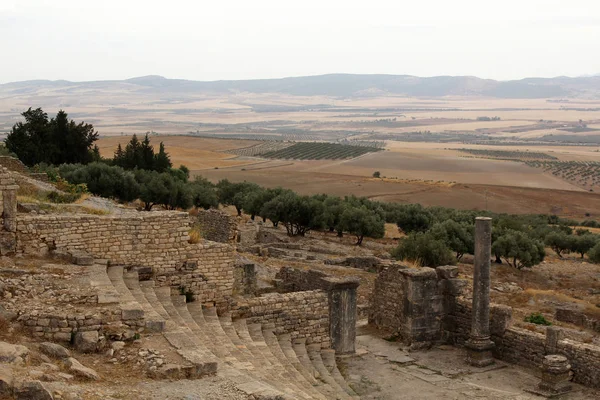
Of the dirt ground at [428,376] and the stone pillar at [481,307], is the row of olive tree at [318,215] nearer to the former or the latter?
the dirt ground at [428,376]

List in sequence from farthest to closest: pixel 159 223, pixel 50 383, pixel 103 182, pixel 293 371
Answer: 1. pixel 103 182
2. pixel 159 223
3. pixel 293 371
4. pixel 50 383

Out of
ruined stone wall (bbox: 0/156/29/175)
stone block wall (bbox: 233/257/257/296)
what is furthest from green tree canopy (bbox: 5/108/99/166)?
stone block wall (bbox: 233/257/257/296)

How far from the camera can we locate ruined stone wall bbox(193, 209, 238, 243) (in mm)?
27703

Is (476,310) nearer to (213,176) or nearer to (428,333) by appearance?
(428,333)

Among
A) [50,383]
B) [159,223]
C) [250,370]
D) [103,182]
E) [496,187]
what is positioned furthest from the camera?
[496,187]

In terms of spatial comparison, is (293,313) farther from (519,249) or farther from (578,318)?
(519,249)

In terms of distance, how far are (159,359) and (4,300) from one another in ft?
10.0

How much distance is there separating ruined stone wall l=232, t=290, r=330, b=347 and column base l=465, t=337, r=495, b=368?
376cm

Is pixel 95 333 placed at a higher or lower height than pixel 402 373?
higher

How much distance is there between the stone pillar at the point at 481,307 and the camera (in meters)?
19.0

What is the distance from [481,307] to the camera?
19.3 metres

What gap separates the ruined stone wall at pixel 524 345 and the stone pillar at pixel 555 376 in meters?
0.43

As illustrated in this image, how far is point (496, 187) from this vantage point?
311 ft

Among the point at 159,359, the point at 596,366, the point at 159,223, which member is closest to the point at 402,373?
the point at 596,366
